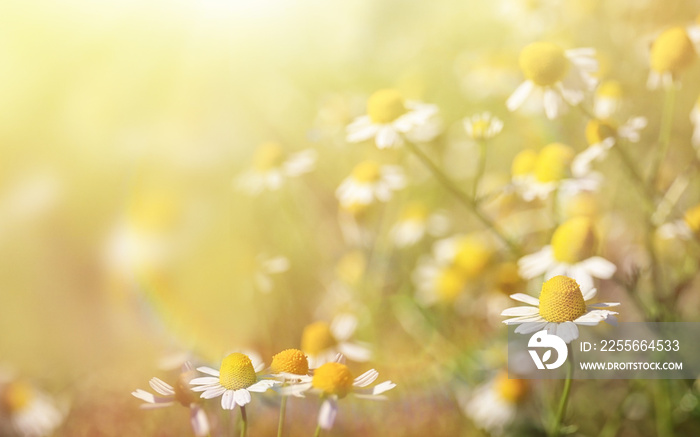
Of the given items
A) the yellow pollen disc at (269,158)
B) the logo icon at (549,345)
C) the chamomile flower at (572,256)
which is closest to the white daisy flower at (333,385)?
the logo icon at (549,345)

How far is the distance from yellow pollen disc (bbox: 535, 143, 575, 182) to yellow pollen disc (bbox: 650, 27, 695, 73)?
20 centimetres

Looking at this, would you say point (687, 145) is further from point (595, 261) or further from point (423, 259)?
point (595, 261)

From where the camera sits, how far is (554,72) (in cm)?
85

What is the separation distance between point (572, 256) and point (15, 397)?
51.0 inches

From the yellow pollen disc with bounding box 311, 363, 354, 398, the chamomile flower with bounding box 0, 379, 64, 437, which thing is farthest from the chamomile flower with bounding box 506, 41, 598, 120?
the chamomile flower with bounding box 0, 379, 64, 437

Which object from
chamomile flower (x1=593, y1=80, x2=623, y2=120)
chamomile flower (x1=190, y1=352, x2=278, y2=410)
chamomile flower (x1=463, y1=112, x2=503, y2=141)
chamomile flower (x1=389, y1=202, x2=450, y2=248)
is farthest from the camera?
chamomile flower (x1=389, y1=202, x2=450, y2=248)

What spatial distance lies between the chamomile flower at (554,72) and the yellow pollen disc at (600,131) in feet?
0.23

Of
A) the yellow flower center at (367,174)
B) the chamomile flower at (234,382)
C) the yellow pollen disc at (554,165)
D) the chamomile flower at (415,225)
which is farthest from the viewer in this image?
the chamomile flower at (415,225)

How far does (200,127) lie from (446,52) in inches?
41.5

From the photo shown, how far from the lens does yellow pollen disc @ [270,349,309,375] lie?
1.87ft

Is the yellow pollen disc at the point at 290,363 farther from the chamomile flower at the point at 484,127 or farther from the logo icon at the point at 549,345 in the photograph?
the chamomile flower at the point at 484,127

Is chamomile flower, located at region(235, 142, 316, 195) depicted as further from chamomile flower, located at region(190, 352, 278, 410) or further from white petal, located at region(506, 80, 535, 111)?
chamomile flower, located at region(190, 352, 278, 410)

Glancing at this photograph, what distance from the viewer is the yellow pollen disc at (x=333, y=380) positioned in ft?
1.93

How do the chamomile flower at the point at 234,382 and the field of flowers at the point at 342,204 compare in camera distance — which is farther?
the field of flowers at the point at 342,204
